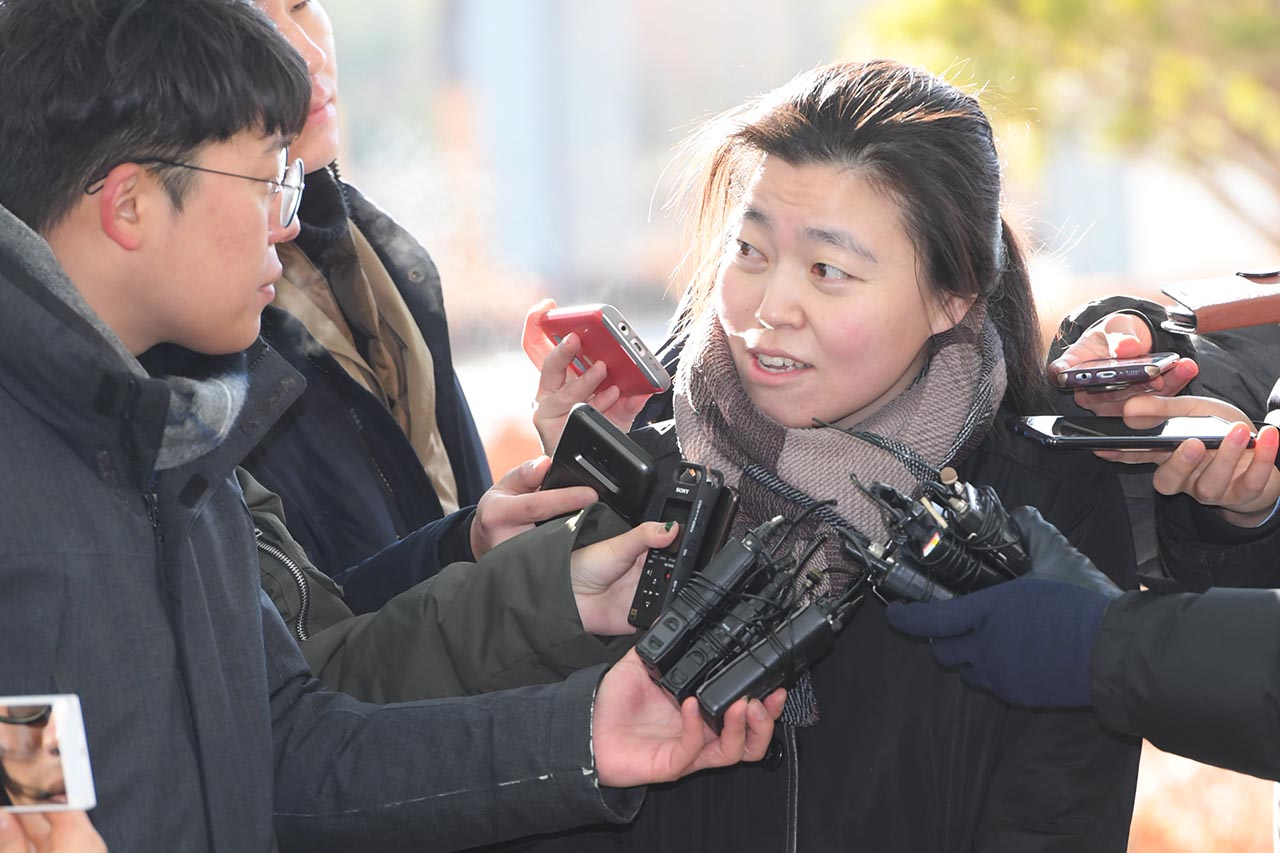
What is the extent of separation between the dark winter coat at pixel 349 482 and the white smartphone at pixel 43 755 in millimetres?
964

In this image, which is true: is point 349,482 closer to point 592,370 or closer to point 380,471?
point 380,471

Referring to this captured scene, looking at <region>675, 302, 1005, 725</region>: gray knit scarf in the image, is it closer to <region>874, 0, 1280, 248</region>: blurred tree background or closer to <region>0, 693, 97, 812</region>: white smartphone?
<region>0, 693, 97, 812</region>: white smartphone

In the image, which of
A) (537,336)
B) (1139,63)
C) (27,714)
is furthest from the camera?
(1139,63)

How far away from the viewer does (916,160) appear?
202 cm

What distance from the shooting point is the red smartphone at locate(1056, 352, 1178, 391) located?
1965mm

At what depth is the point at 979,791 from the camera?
1933mm

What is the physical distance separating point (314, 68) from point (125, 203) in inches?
33.2

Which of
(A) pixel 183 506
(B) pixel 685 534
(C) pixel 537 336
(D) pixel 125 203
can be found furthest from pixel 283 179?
(C) pixel 537 336

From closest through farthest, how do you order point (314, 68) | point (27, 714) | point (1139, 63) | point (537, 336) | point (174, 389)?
1. point (27, 714)
2. point (174, 389)
3. point (314, 68)
4. point (537, 336)
5. point (1139, 63)

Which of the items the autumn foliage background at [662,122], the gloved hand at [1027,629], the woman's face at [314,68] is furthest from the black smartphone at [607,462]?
the autumn foliage background at [662,122]

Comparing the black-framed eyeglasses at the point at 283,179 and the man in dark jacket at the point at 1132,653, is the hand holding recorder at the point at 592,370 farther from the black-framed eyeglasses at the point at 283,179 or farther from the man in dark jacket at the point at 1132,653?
the man in dark jacket at the point at 1132,653

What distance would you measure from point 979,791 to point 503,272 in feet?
25.9

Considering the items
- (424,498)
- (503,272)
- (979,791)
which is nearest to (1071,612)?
(979,791)

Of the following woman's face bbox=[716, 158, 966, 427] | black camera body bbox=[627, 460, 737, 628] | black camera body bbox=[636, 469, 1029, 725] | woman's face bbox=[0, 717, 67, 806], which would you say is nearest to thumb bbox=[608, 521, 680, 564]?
black camera body bbox=[627, 460, 737, 628]
